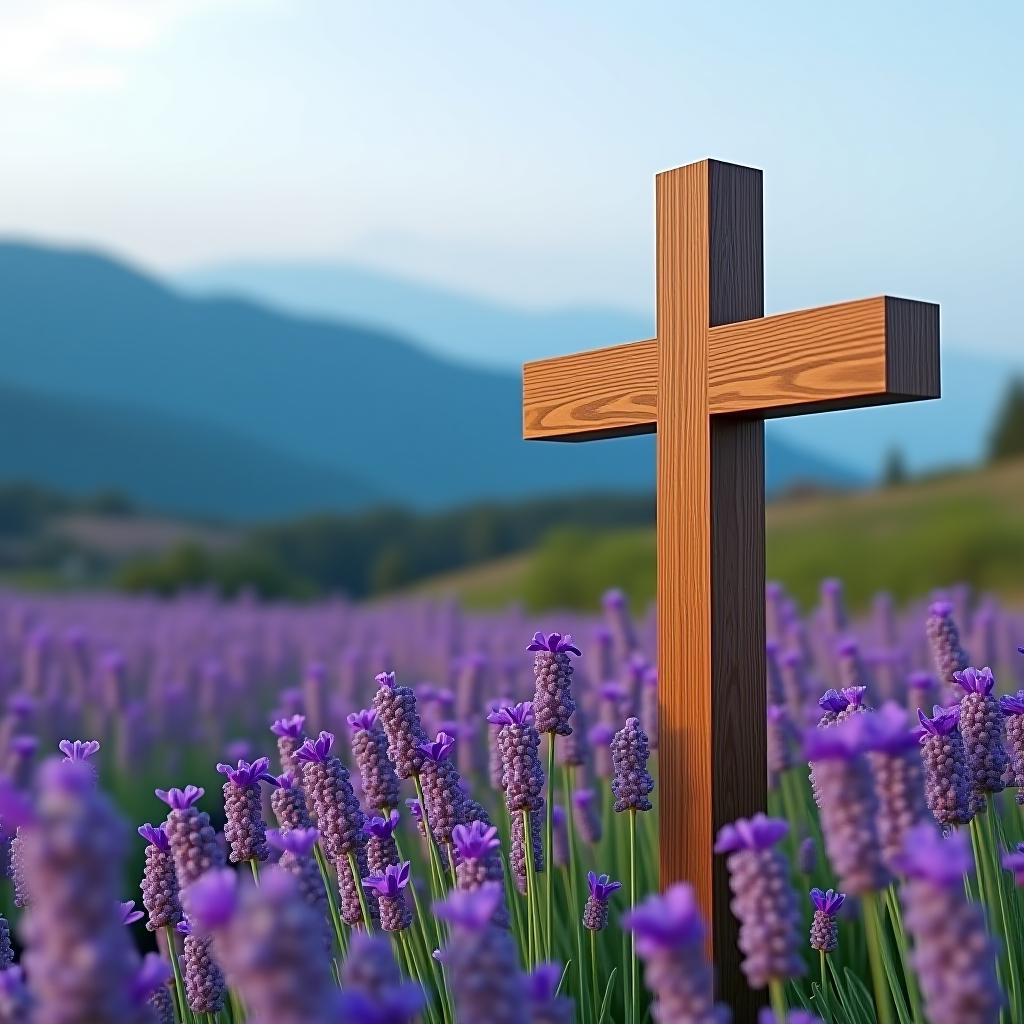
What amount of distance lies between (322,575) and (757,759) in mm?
16929

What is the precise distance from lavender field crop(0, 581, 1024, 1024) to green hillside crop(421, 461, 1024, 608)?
947 centimetres

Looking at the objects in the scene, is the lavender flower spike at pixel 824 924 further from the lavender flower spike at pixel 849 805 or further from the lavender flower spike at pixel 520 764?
the lavender flower spike at pixel 849 805

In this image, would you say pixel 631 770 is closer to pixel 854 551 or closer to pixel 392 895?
pixel 392 895

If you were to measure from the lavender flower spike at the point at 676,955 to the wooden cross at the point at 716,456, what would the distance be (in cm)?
114

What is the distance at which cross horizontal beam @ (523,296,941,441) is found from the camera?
2045mm

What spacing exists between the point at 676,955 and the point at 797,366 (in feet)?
4.19

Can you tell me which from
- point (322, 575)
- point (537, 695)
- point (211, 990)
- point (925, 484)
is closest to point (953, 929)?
point (537, 695)

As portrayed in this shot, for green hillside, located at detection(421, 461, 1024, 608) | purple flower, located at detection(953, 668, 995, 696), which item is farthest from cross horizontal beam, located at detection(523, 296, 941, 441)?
green hillside, located at detection(421, 461, 1024, 608)

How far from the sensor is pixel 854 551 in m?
14.8

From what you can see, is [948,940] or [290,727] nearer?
[948,940]

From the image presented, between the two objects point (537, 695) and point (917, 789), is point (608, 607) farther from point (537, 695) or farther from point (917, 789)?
point (917, 789)

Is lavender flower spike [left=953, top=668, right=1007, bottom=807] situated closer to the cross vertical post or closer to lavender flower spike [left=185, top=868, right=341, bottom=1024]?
the cross vertical post

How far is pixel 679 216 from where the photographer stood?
244 cm

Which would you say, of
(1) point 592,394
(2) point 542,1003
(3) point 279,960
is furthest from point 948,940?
(1) point 592,394
